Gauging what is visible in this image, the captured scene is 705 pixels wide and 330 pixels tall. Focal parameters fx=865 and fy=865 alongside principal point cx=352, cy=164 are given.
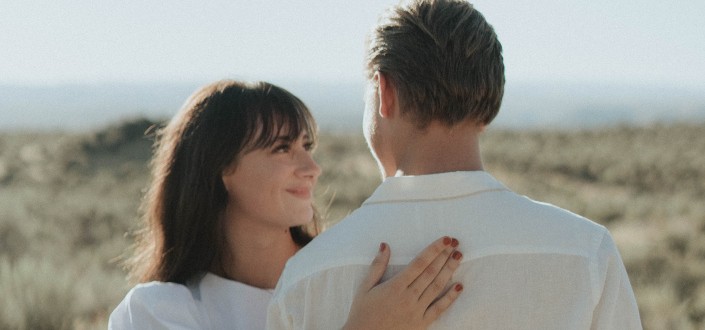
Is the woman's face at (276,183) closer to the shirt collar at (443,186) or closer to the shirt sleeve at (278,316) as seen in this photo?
the shirt sleeve at (278,316)

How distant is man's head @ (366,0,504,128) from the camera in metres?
2.04

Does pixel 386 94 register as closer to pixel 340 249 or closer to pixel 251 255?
pixel 340 249

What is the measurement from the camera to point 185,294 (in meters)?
3.27

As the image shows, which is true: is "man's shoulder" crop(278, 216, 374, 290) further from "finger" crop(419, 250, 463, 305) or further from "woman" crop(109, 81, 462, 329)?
"woman" crop(109, 81, 462, 329)

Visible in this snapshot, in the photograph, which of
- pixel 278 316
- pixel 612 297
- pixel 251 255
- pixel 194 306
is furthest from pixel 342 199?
pixel 612 297

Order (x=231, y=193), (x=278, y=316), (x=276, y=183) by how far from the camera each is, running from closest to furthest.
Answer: (x=278, y=316) < (x=276, y=183) < (x=231, y=193)

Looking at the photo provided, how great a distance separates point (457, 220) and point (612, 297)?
0.40 m

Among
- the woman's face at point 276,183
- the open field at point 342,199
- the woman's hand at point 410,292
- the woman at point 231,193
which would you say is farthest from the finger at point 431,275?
the open field at point 342,199

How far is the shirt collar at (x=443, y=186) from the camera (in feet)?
6.74

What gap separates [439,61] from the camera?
2.05 metres

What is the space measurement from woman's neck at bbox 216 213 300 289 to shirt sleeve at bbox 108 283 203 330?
1.22 feet

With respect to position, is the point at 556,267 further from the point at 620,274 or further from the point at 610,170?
the point at 610,170

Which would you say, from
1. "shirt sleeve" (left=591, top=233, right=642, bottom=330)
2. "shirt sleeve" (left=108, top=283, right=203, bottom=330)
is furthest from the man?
"shirt sleeve" (left=108, top=283, right=203, bottom=330)

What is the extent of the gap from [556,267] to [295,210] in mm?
1717
